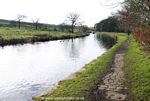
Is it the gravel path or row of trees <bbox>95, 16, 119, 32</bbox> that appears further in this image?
row of trees <bbox>95, 16, 119, 32</bbox>

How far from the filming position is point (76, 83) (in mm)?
15375

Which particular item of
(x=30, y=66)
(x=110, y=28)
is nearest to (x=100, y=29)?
(x=110, y=28)

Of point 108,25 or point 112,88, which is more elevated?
point 108,25

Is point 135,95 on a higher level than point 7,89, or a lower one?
higher

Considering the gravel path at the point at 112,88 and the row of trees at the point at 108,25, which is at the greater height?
the row of trees at the point at 108,25

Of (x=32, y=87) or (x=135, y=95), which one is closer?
(x=135, y=95)

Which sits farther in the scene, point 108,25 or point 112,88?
point 108,25

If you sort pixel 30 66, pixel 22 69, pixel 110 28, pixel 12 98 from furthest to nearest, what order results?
1. pixel 110 28
2. pixel 30 66
3. pixel 22 69
4. pixel 12 98

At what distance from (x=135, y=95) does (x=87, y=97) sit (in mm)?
2144

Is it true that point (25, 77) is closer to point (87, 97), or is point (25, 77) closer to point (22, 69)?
point (22, 69)

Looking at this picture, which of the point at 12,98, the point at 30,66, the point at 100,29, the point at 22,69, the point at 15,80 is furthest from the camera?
the point at 100,29

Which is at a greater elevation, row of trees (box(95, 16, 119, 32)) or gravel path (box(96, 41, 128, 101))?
row of trees (box(95, 16, 119, 32))

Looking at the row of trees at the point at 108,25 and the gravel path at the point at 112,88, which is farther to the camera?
the row of trees at the point at 108,25

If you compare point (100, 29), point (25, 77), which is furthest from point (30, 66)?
point (100, 29)
